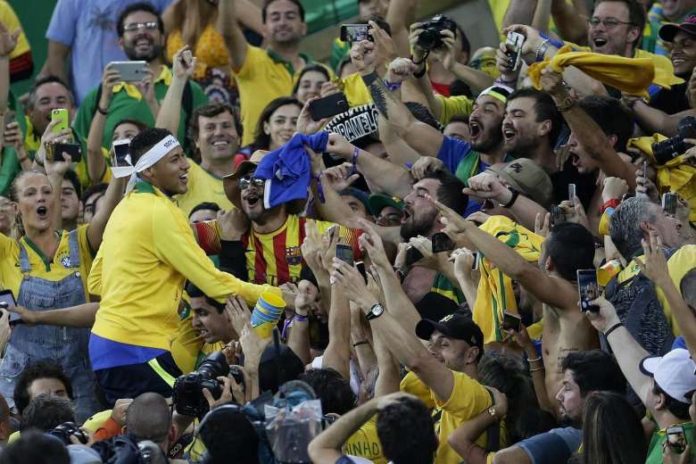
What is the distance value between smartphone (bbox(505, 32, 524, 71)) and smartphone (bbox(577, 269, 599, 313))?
8.95 ft

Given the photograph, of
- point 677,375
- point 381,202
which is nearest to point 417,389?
point 677,375

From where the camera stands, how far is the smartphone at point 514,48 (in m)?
10.8

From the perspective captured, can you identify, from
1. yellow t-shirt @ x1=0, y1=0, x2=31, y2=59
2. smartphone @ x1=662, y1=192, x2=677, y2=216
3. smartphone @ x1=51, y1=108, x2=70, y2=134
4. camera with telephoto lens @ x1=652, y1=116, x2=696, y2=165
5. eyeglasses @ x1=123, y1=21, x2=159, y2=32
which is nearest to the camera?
smartphone @ x1=662, y1=192, x2=677, y2=216

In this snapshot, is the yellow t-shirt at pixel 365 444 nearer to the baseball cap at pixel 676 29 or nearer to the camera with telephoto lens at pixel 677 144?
the camera with telephoto lens at pixel 677 144

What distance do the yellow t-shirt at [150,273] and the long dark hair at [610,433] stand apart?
267cm

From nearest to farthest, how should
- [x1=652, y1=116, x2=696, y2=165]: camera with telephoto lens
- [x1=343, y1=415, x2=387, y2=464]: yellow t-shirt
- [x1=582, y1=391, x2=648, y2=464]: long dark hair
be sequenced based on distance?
1. [x1=582, y1=391, x2=648, y2=464]: long dark hair
2. [x1=343, y1=415, x2=387, y2=464]: yellow t-shirt
3. [x1=652, y1=116, x2=696, y2=165]: camera with telephoto lens

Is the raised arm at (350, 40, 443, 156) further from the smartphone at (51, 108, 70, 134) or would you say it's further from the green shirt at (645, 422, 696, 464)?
the green shirt at (645, 422, 696, 464)

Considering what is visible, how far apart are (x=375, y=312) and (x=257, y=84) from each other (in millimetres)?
5255

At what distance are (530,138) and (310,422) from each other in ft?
12.6

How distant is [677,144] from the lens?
998 centimetres

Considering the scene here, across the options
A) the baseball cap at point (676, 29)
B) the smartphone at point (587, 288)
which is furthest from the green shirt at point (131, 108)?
the smartphone at point (587, 288)

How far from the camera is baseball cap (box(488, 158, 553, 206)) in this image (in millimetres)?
10391

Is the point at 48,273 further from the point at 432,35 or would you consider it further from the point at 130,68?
the point at 432,35

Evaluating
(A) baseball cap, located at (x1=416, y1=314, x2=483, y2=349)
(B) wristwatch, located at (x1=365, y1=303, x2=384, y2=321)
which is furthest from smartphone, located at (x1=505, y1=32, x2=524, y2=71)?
(B) wristwatch, located at (x1=365, y1=303, x2=384, y2=321)
